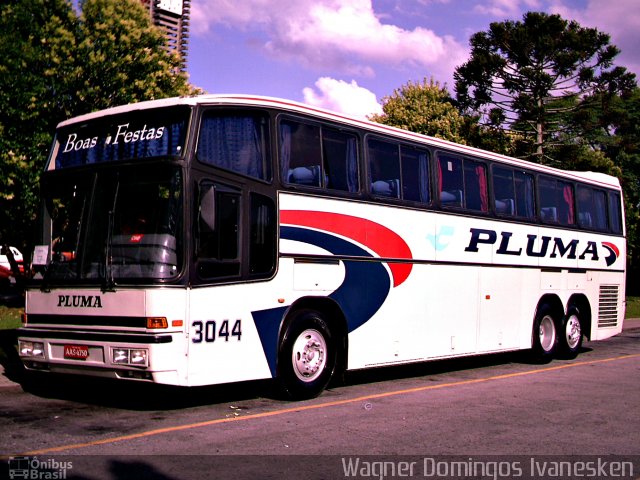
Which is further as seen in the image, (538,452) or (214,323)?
(214,323)

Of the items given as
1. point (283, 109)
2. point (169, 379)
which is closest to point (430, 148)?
point (283, 109)

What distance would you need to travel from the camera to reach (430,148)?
12.8 metres

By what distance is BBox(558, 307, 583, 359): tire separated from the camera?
52.3 ft

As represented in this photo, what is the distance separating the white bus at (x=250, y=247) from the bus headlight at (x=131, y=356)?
0.02m

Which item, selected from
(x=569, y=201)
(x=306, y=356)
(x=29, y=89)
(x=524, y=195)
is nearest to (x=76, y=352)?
(x=306, y=356)

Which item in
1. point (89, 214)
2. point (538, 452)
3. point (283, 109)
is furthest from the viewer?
point (283, 109)

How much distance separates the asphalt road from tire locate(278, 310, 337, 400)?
0.72 ft

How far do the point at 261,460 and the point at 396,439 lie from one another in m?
Result: 1.55

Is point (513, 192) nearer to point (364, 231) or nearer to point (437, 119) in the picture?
point (364, 231)

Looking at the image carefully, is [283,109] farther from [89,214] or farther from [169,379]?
[169,379]

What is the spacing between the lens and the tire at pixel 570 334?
15.9 m

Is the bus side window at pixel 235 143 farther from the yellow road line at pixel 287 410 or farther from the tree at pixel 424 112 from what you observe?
the tree at pixel 424 112

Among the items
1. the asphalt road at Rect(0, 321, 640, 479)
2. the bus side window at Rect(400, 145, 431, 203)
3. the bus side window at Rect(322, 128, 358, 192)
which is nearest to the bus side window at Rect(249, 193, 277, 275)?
the bus side window at Rect(322, 128, 358, 192)

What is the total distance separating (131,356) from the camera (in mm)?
8359
